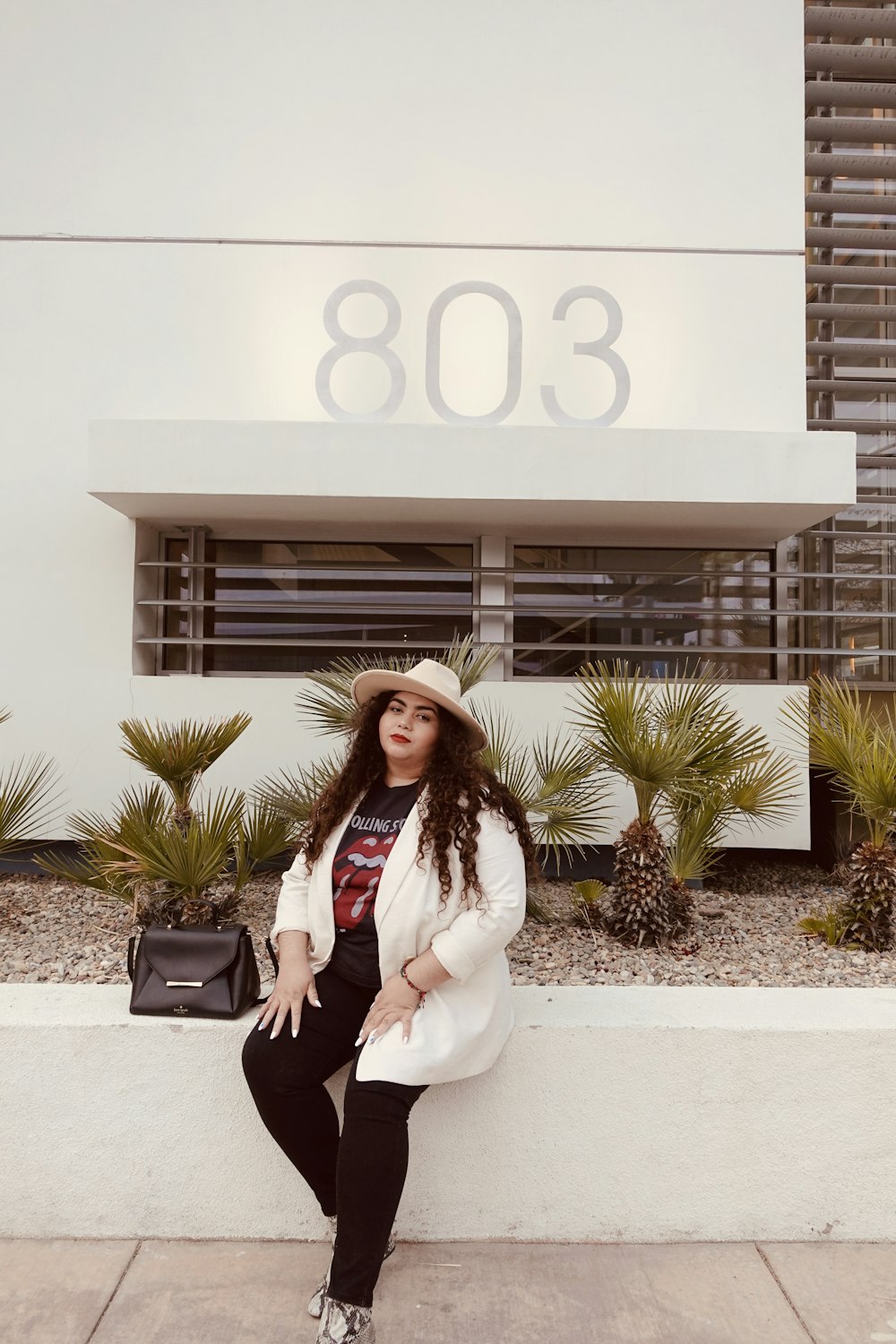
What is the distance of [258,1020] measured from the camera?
236cm

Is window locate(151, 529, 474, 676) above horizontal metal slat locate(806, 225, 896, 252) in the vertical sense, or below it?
below

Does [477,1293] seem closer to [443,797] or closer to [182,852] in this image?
[443,797]

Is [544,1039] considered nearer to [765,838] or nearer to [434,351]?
[765,838]

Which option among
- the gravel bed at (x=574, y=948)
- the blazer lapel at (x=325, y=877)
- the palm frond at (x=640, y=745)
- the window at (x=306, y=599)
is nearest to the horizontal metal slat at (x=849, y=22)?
the window at (x=306, y=599)

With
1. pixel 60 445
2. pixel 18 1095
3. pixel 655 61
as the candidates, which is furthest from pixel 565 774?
pixel 655 61

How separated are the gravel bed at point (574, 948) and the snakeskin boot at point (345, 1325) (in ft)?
5.02

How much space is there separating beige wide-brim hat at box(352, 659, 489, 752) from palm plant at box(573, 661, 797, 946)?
125 cm

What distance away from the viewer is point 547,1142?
8.10 ft

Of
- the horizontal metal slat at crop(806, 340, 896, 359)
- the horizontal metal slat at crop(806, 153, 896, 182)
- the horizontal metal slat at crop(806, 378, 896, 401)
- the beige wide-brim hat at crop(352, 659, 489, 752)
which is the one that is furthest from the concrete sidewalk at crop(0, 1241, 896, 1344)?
the horizontal metal slat at crop(806, 153, 896, 182)

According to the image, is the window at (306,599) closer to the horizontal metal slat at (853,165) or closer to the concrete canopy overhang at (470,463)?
the concrete canopy overhang at (470,463)

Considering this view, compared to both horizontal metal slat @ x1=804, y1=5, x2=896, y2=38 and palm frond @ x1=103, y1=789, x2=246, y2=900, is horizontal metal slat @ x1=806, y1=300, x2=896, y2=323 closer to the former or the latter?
horizontal metal slat @ x1=804, y1=5, x2=896, y2=38

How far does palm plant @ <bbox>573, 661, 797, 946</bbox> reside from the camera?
3.74m

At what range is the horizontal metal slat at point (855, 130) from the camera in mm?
6523

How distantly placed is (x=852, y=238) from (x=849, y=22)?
1.71 metres
